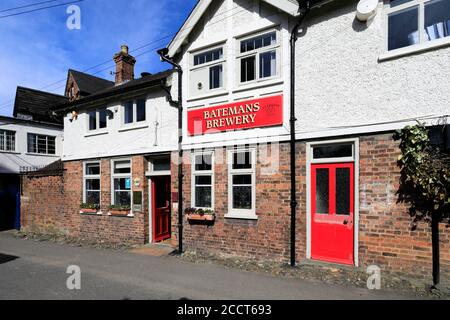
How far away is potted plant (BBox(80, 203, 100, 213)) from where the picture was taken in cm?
1176

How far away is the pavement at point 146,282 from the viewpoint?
5.75m

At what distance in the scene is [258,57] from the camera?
8391 mm

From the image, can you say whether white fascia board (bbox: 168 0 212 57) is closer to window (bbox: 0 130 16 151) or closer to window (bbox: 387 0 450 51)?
window (bbox: 387 0 450 51)

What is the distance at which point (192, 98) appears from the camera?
9.38 m

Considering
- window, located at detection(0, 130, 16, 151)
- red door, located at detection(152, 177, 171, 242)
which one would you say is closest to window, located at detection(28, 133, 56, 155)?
window, located at detection(0, 130, 16, 151)

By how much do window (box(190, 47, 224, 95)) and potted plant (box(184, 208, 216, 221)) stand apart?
3444 millimetres

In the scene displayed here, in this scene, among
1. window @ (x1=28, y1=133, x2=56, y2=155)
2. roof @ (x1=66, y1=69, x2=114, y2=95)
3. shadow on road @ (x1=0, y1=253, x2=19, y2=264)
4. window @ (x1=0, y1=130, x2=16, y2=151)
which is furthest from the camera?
window @ (x1=28, y1=133, x2=56, y2=155)

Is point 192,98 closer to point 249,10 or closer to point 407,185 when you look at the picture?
point 249,10

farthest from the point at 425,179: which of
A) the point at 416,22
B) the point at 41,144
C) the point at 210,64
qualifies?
the point at 41,144

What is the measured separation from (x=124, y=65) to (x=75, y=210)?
720 centimetres

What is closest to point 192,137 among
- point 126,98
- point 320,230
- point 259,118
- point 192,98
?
point 192,98

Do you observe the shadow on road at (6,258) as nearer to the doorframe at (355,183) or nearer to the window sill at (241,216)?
the window sill at (241,216)

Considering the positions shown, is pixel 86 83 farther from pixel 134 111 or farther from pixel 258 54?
pixel 258 54

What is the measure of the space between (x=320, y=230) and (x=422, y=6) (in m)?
5.03
